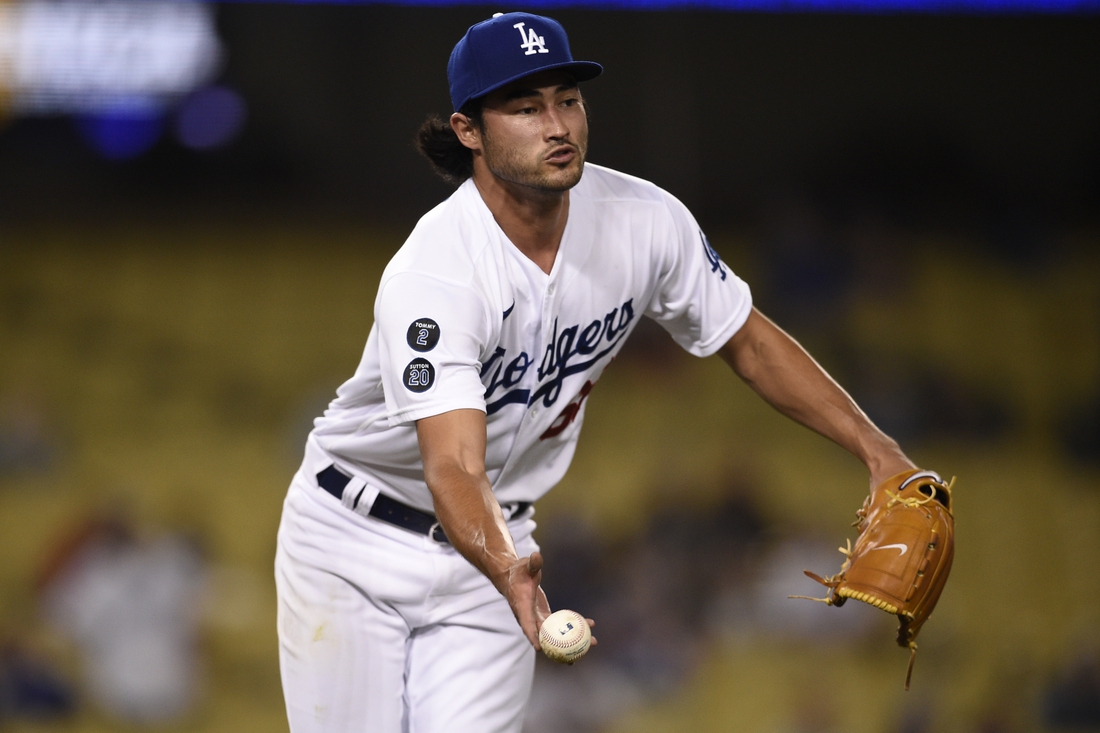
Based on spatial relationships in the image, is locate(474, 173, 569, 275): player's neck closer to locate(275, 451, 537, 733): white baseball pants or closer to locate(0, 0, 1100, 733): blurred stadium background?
locate(275, 451, 537, 733): white baseball pants

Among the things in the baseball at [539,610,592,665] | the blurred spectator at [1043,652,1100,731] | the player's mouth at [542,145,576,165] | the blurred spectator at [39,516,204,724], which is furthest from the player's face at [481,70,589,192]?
the blurred spectator at [1043,652,1100,731]

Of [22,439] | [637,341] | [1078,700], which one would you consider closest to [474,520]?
[1078,700]

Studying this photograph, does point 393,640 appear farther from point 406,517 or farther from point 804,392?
point 804,392

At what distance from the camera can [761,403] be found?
832 centimetres

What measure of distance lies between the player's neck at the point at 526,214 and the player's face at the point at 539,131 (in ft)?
0.20

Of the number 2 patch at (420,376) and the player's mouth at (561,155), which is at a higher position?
the player's mouth at (561,155)

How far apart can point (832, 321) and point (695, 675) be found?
9.17 ft

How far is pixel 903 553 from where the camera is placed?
2328 mm

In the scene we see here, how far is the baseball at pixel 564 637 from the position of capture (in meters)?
1.71

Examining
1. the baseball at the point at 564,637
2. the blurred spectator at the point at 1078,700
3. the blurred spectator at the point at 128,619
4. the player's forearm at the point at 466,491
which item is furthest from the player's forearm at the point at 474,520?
the blurred spectator at the point at 1078,700

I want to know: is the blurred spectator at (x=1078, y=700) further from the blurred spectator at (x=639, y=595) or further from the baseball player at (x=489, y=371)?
the baseball player at (x=489, y=371)

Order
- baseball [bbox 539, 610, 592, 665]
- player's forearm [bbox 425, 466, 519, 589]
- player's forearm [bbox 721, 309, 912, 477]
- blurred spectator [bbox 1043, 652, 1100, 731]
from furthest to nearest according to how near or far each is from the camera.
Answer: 1. blurred spectator [bbox 1043, 652, 1100, 731]
2. player's forearm [bbox 721, 309, 912, 477]
3. player's forearm [bbox 425, 466, 519, 589]
4. baseball [bbox 539, 610, 592, 665]

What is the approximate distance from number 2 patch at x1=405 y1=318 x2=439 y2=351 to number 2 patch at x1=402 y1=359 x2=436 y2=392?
0.10 ft

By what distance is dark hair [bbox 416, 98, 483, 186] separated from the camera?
2596mm
